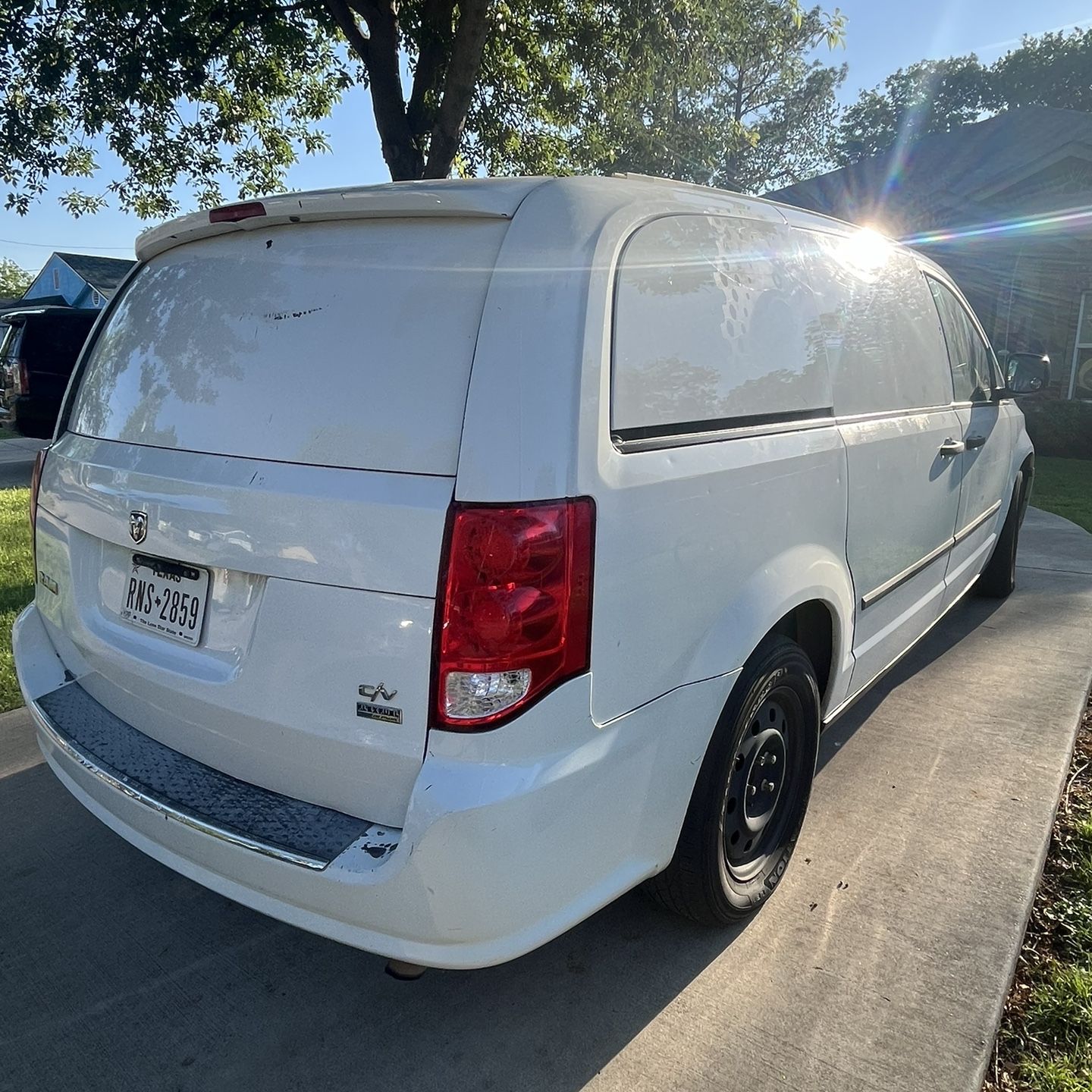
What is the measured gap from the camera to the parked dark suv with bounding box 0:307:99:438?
11.3 m

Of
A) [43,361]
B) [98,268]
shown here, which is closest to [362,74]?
[43,361]

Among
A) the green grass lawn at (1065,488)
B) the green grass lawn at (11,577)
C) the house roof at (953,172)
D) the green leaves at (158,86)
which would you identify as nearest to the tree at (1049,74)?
the house roof at (953,172)

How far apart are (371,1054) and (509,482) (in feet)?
4.81

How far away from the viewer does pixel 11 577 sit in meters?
6.02

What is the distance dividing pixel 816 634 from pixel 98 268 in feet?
130

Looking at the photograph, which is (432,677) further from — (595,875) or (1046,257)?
(1046,257)

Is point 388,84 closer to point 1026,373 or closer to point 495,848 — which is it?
point 1026,373

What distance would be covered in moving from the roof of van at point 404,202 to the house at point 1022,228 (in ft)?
50.3

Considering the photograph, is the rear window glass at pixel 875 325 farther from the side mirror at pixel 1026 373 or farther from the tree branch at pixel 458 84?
the tree branch at pixel 458 84

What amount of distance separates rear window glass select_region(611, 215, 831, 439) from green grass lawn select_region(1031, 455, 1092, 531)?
7087mm

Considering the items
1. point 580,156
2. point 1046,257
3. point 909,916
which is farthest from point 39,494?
point 1046,257

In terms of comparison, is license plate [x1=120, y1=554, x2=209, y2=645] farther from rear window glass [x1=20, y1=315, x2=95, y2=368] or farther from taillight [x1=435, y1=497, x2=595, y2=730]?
rear window glass [x1=20, y1=315, x2=95, y2=368]

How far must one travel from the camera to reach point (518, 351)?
1797mm

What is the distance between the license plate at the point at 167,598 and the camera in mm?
2072
